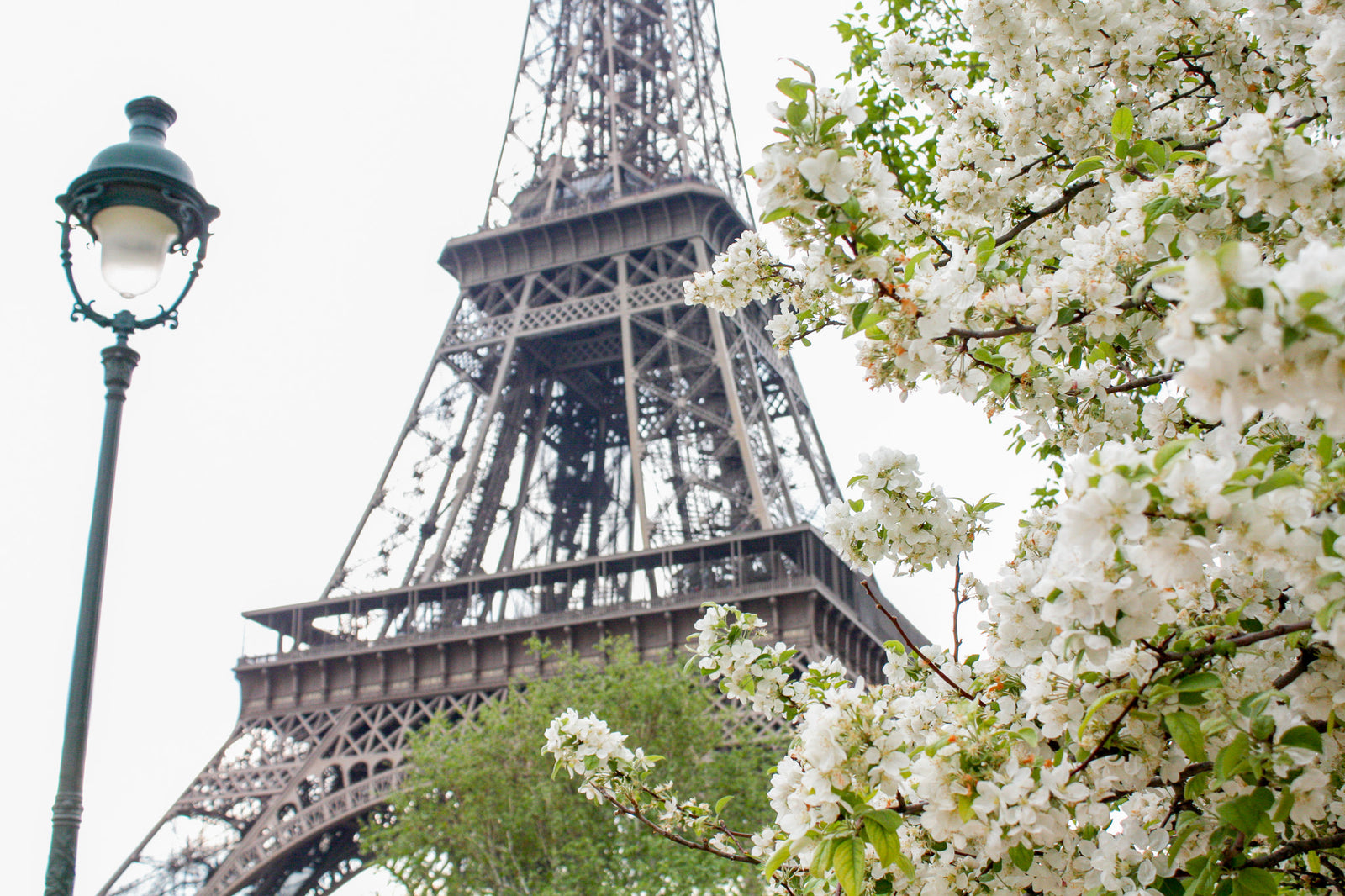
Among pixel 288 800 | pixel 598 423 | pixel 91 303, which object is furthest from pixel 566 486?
pixel 91 303

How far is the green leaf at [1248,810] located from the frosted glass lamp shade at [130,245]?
18.9ft

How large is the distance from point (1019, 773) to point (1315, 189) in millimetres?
1662

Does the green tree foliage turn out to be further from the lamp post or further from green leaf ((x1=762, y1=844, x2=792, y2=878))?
green leaf ((x1=762, y1=844, x2=792, y2=878))

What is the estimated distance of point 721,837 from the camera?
5.28 metres

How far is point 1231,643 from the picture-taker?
302 cm

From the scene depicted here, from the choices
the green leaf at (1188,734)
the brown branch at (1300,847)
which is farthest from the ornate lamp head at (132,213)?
the brown branch at (1300,847)

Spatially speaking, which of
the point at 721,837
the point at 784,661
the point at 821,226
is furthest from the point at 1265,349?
the point at 721,837

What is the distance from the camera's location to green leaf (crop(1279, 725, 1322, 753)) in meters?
2.86

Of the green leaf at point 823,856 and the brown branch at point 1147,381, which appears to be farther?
the brown branch at point 1147,381

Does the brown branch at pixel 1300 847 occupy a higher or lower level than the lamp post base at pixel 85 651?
lower

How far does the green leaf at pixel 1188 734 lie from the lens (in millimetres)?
2887

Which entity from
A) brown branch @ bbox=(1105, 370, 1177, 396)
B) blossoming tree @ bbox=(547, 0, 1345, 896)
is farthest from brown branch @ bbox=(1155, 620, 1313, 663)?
brown branch @ bbox=(1105, 370, 1177, 396)

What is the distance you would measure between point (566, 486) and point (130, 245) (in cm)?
3392

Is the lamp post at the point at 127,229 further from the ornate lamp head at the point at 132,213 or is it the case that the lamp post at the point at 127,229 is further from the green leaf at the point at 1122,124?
the green leaf at the point at 1122,124
